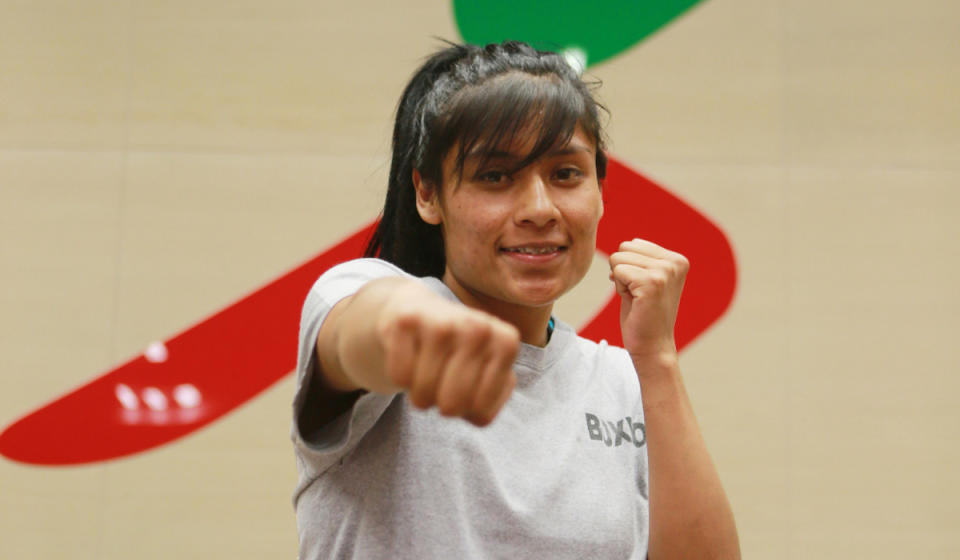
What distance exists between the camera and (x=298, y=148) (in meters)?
1.66

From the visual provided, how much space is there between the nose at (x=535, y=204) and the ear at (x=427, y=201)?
0.09 metres

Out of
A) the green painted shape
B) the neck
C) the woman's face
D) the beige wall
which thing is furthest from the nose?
the green painted shape

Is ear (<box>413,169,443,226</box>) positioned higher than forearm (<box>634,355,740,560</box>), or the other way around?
ear (<box>413,169,443,226</box>)

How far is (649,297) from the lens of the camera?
74 centimetres

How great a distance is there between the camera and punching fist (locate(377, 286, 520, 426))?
14.2 inches

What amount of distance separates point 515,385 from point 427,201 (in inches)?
11.0

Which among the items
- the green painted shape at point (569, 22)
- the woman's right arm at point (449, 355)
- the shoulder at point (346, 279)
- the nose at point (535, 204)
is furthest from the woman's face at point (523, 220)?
the green painted shape at point (569, 22)

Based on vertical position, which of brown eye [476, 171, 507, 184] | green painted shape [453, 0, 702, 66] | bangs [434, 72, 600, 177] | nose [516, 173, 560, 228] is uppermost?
green painted shape [453, 0, 702, 66]

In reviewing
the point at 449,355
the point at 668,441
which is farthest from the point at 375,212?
the point at 449,355

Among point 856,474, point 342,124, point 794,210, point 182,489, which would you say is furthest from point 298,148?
point 856,474

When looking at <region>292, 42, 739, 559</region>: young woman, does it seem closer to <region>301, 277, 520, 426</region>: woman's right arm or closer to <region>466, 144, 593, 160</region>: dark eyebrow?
<region>466, 144, 593, 160</region>: dark eyebrow

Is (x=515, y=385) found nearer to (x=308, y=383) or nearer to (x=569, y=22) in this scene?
(x=308, y=383)

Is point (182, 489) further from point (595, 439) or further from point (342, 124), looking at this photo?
point (595, 439)

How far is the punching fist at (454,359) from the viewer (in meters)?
0.36
